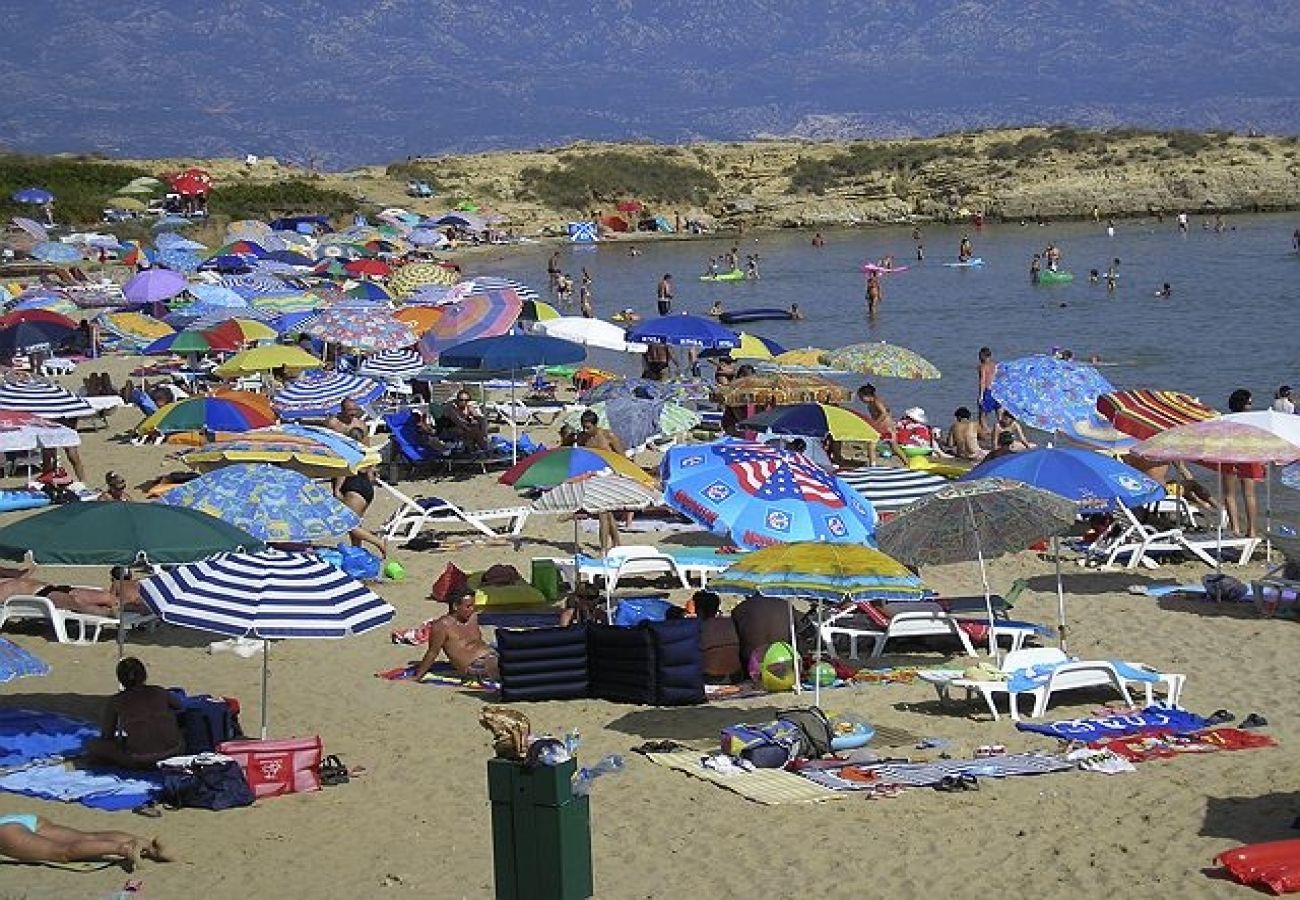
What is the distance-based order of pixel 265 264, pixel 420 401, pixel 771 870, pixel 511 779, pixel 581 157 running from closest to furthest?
pixel 511 779, pixel 771 870, pixel 420 401, pixel 265 264, pixel 581 157

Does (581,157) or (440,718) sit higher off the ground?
(581,157)

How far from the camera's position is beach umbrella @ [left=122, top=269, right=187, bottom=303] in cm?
3161

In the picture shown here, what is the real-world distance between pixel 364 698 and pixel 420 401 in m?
13.4

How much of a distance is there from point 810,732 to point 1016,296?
36.8m

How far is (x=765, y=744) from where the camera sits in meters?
9.72

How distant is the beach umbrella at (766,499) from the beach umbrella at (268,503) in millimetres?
2212

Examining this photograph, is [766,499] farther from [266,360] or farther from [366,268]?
[366,268]

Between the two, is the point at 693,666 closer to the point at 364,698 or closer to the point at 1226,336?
the point at 364,698

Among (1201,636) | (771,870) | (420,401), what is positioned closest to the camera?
Result: (771,870)

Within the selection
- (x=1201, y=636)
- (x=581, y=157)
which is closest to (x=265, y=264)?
(x=1201, y=636)

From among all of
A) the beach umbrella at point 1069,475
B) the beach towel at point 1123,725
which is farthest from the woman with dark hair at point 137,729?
the beach umbrella at point 1069,475

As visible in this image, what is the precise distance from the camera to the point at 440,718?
35.1ft

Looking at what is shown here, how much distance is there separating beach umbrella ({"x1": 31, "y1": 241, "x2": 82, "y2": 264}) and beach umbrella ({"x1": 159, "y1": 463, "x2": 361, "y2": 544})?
33620 mm

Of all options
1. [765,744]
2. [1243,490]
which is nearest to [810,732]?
[765,744]
